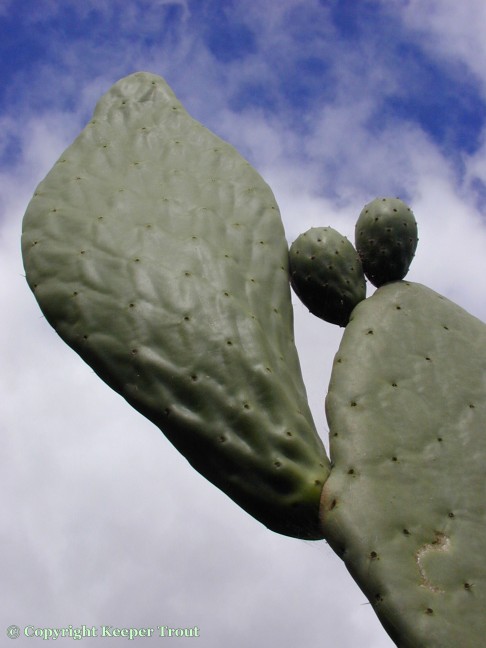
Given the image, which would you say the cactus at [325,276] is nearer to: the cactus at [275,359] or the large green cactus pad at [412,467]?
the cactus at [275,359]

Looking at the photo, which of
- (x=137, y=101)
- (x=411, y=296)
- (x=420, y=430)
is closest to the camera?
(x=420, y=430)

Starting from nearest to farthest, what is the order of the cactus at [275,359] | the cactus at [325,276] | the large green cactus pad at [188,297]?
the cactus at [275,359], the large green cactus pad at [188,297], the cactus at [325,276]

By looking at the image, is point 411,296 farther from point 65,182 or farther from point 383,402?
point 65,182

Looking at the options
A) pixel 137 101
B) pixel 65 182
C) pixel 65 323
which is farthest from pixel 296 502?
pixel 137 101

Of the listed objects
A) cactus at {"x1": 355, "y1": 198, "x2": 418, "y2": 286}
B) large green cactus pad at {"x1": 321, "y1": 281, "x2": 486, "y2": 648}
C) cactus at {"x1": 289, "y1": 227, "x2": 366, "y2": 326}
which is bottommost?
large green cactus pad at {"x1": 321, "y1": 281, "x2": 486, "y2": 648}

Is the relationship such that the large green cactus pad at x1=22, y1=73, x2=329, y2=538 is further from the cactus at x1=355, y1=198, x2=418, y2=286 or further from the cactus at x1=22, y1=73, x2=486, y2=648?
the cactus at x1=355, y1=198, x2=418, y2=286

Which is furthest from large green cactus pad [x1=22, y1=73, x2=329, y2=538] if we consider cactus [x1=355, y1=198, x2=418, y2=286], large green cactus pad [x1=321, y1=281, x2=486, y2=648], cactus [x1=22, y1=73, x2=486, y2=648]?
cactus [x1=355, y1=198, x2=418, y2=286]

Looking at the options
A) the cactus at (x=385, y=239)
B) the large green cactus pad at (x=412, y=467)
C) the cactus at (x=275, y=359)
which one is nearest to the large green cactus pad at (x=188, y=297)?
the cactus at (x=275, y=359)

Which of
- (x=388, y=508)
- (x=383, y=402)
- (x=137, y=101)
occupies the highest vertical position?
(x=137, y=101)
